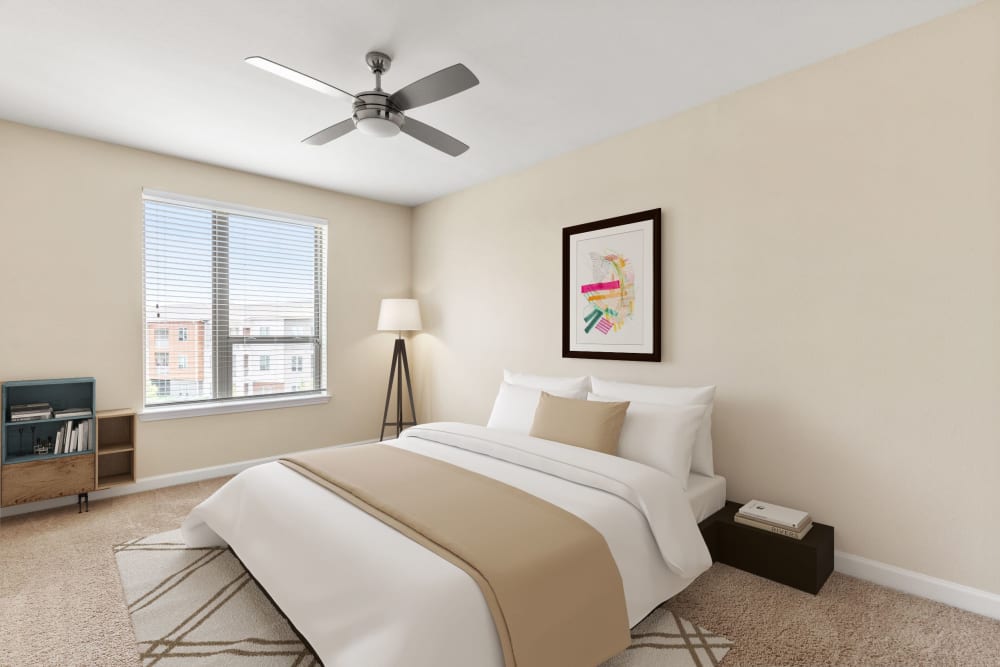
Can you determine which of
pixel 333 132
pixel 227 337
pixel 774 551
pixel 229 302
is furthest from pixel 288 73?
pixel 774 551

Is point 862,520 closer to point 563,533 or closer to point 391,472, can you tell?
→ point 563,533

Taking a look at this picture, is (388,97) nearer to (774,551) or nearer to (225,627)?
(225,627)

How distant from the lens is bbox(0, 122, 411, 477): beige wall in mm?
3242

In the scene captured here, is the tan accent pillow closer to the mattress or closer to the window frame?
the mattress

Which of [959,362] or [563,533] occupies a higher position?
[959,362]

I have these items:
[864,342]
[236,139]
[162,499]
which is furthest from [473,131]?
[162,499]

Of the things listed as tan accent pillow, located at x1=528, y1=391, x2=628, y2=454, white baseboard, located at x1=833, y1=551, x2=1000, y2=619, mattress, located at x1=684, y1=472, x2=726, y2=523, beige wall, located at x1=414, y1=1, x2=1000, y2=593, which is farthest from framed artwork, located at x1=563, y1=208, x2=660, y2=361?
white baseboard, located at x1=833, y1=551, x2=1000, y2=619

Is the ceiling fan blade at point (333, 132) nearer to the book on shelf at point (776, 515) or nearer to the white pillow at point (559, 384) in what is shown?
the white pillow at point (559, 384)

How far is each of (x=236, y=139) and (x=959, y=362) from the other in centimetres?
440

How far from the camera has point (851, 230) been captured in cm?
246

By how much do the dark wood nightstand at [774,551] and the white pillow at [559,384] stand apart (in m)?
1.08

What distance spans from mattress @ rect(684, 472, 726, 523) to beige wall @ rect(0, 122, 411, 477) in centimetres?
343

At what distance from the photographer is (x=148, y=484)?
3.75m

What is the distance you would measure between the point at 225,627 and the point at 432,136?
8.22 feet
